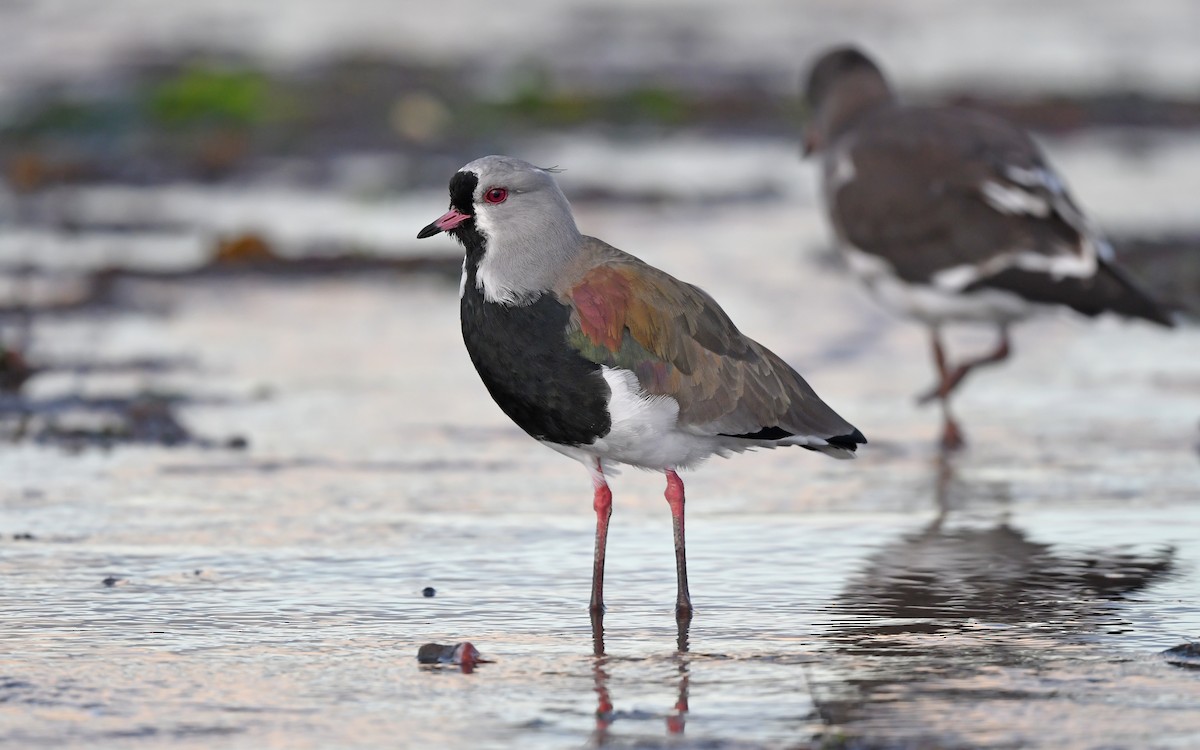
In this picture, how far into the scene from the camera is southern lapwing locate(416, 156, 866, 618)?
5.73 m

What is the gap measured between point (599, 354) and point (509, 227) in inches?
17.7

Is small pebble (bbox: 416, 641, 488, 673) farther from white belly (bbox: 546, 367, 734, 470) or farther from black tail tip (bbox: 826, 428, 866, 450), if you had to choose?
black tail tip (bbox: 826, 428, 866, 450)

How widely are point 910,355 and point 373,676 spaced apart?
5.78 metres

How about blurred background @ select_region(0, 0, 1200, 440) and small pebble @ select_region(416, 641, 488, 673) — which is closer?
small pebble @ select_region(416, 641, 488, 673)

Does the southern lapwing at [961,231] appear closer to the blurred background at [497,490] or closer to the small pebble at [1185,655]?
the blurred background at [497,490]

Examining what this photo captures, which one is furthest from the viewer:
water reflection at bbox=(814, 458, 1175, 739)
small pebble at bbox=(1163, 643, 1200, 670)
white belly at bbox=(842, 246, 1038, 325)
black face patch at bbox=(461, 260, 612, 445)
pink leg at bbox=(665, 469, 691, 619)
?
white belly at bbox=(842, 246, 1038, 325)

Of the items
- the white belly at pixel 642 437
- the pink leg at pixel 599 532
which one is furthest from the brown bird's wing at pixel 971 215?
the pink leg at pixel 599 532

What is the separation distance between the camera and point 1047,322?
11258 mm

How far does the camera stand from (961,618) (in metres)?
5.71

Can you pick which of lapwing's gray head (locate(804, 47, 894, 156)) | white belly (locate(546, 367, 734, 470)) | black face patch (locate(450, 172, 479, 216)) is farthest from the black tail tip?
lapwing's gray head (locate(804, 47, 894, 156))

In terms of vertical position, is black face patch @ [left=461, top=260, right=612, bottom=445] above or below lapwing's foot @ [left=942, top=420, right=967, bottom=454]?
above

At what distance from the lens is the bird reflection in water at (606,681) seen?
15.2 ft

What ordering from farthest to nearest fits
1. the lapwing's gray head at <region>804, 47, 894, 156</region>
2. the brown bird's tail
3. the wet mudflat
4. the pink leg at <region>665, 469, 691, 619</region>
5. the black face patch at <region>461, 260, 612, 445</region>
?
the lapwing's gray head at <region>804, 47, 894, 156</region> → the brown bird's tail → the pink leg at <region>665, 469, 691, 619</region> → the black face patch at <region>461, 260, 612, 445</region> → the wet mudflat

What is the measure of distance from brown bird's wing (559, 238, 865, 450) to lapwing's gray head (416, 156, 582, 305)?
0.34ft
